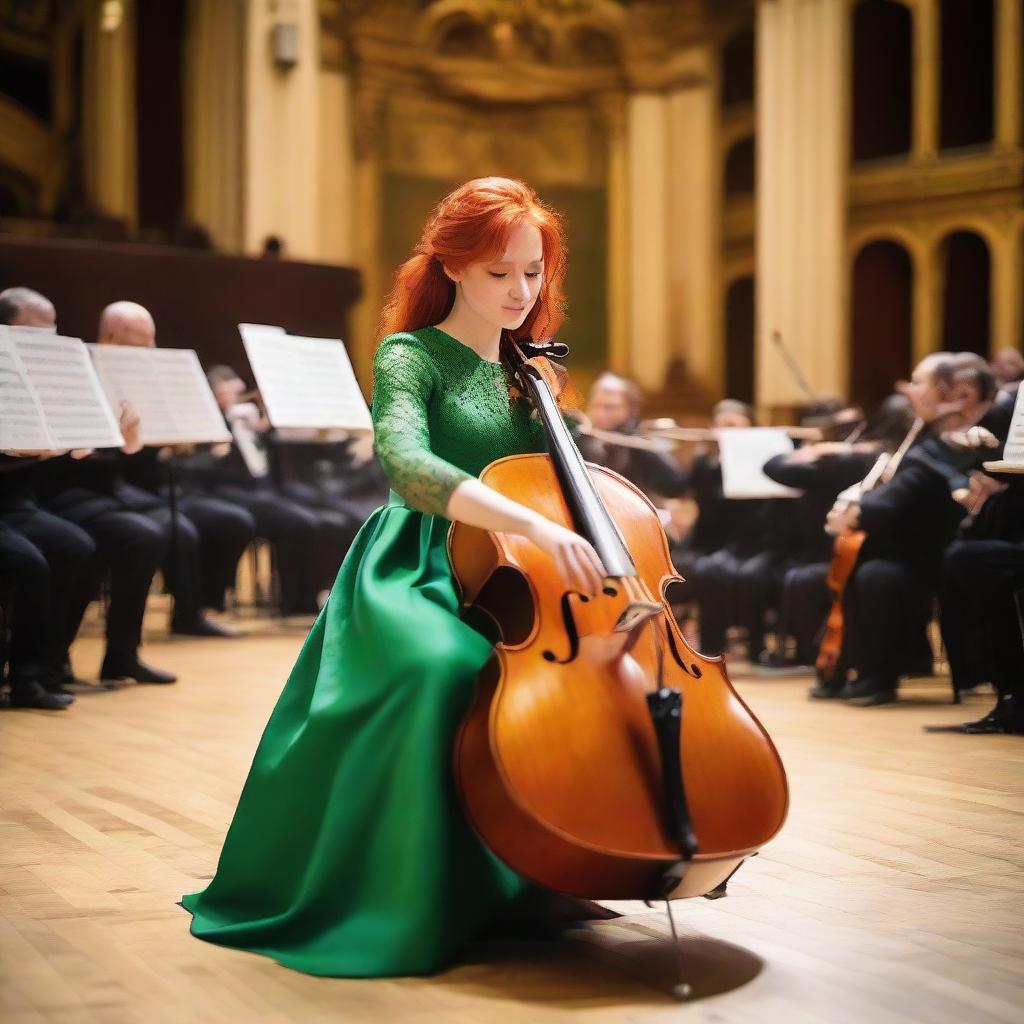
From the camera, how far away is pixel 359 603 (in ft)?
7.17

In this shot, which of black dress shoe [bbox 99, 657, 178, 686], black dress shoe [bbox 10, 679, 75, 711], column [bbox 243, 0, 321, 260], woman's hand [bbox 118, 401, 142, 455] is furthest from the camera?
column [bbox 243, 0, 321, 260]

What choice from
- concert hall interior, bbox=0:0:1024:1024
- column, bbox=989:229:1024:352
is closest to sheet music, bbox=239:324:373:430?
concert hall interior, bbox=0:0:1024:1024

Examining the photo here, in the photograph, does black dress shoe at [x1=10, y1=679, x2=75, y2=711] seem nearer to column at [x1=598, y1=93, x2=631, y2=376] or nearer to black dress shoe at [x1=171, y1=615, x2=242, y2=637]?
black dress shoe at [x1=171, y1=615, x2=242, y2=637]

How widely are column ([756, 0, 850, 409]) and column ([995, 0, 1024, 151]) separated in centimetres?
109

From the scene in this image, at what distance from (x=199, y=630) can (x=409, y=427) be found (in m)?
4.42

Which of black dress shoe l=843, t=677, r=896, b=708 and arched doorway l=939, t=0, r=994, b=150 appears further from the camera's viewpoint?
arched doorway l=939, t=0, r=994, b=150

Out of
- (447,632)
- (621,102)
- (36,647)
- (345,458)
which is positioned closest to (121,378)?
(36,647)

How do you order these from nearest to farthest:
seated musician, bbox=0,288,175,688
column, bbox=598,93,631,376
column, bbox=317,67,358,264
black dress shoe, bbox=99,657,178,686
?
seated musician, bbox=0,288,175,688
black dress shoe, bbox=99,657,178,686
column, bbox=317,67,358,264
column, bbox=598,93,631,376

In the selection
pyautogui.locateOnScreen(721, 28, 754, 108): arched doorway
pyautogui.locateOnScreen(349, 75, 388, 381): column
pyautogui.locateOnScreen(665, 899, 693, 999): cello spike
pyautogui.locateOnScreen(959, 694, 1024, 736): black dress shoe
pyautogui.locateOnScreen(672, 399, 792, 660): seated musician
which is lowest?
pyautogui.locateOnScreen(959, 694, 1024, 736): black dress shoe

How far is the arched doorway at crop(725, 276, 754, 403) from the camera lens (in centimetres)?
1270

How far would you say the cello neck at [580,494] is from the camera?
76.6 inches

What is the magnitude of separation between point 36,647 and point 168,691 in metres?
0.48

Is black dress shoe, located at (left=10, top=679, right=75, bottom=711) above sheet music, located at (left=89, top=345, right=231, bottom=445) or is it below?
below

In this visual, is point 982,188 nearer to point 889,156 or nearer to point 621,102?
point 889,156
